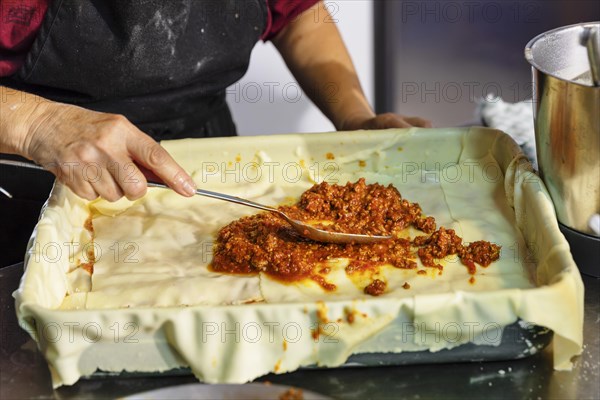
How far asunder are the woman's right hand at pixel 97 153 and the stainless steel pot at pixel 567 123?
0.63m

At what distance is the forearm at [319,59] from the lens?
6.94 feet

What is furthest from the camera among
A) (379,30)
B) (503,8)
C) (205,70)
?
(379,30)

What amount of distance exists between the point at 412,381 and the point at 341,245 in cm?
33

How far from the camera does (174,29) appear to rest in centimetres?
179

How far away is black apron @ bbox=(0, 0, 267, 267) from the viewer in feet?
5.68

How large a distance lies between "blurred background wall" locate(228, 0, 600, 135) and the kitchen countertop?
1886 millimetres

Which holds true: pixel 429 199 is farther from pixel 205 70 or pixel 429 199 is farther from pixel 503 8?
pixel 503 8

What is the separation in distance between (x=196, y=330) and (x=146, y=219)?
0.50m

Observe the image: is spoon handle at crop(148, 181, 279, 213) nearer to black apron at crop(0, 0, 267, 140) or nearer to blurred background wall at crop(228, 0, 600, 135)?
black apron at crop(0, 0, 267, 140)

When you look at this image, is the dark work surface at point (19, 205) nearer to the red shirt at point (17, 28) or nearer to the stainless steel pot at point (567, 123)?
the red shirt at point (17, 28)

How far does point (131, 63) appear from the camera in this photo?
1770mm

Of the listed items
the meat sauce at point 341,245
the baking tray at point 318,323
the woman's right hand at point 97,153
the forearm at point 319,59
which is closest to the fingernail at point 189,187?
the woman's right hand at point 97,153

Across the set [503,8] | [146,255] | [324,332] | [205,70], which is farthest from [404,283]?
[503,8]

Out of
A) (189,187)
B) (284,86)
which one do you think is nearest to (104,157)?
(189,187)
